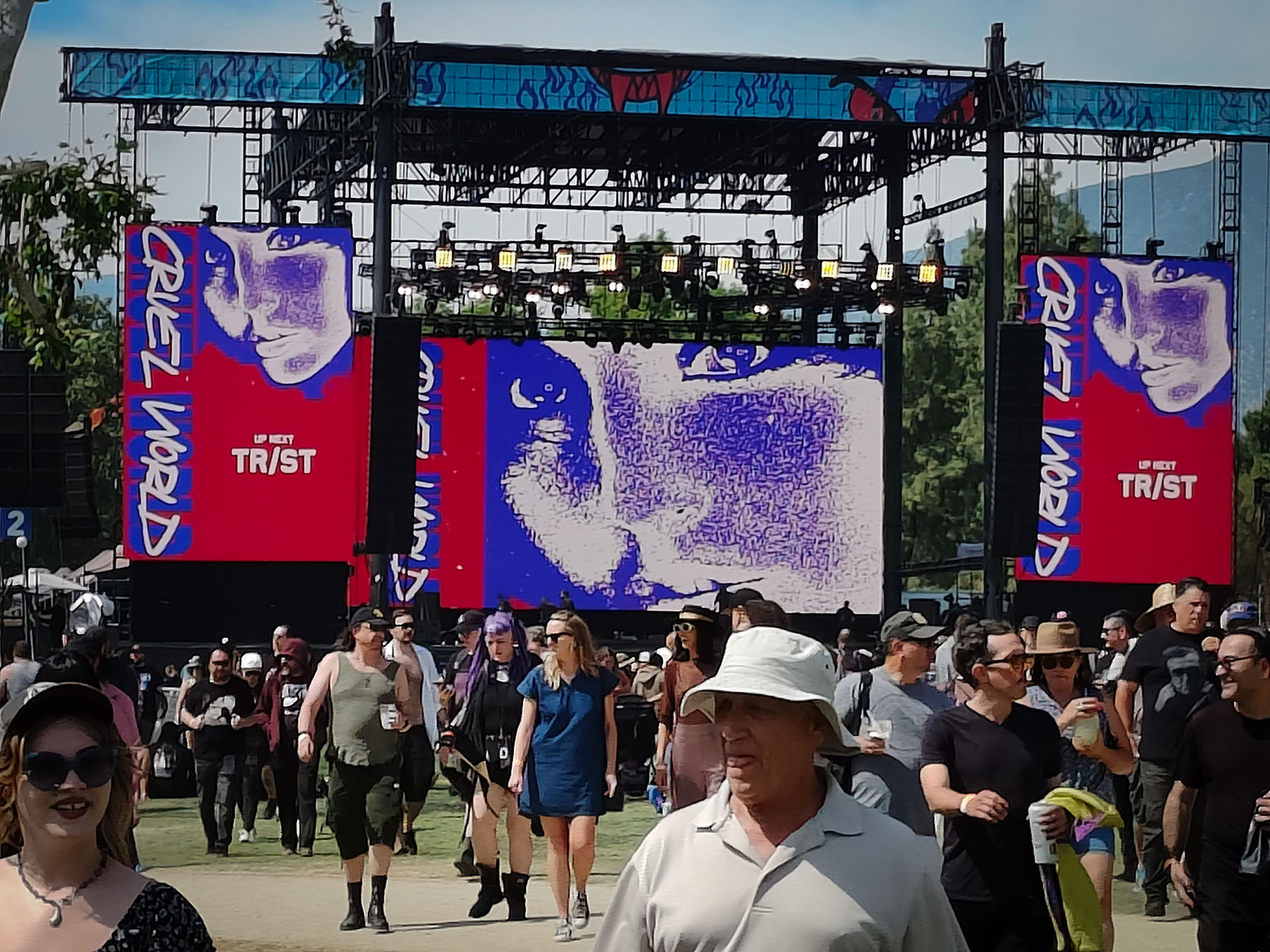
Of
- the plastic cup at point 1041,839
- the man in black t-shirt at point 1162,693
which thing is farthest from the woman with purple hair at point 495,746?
the plastic cup at point 1041,839

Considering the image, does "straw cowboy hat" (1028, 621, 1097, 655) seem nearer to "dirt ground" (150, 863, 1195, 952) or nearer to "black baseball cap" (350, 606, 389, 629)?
"dirt ground" (150, 863, 1195, 952)

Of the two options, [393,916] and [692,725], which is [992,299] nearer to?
[393,916]

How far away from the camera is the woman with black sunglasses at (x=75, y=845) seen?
373cm

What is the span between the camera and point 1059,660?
8688 millimetres

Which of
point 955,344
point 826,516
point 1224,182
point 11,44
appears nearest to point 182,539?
point 826,516

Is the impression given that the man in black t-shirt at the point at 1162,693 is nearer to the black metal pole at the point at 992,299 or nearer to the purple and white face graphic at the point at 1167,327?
the black metal pole at the point at 992,299

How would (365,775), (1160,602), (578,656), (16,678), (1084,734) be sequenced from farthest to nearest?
(1160,602) < (16,678) < (365,775) < (578,656) < (1084,734)

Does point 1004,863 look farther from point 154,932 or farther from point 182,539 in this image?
point 182,539

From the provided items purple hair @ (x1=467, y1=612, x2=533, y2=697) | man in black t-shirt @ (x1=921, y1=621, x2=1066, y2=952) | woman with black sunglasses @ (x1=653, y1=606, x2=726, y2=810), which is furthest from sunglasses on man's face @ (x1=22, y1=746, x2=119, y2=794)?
purple hair @ (x1=467, y1=612, x2=533, y2=697)

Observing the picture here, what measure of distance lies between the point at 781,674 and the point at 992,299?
28488 mm

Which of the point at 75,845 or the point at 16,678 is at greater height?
the point at 75,845

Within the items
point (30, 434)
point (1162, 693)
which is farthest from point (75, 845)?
point (30, 434)

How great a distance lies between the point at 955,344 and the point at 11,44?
60878mm

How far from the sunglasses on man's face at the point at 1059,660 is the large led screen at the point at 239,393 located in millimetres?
22709
